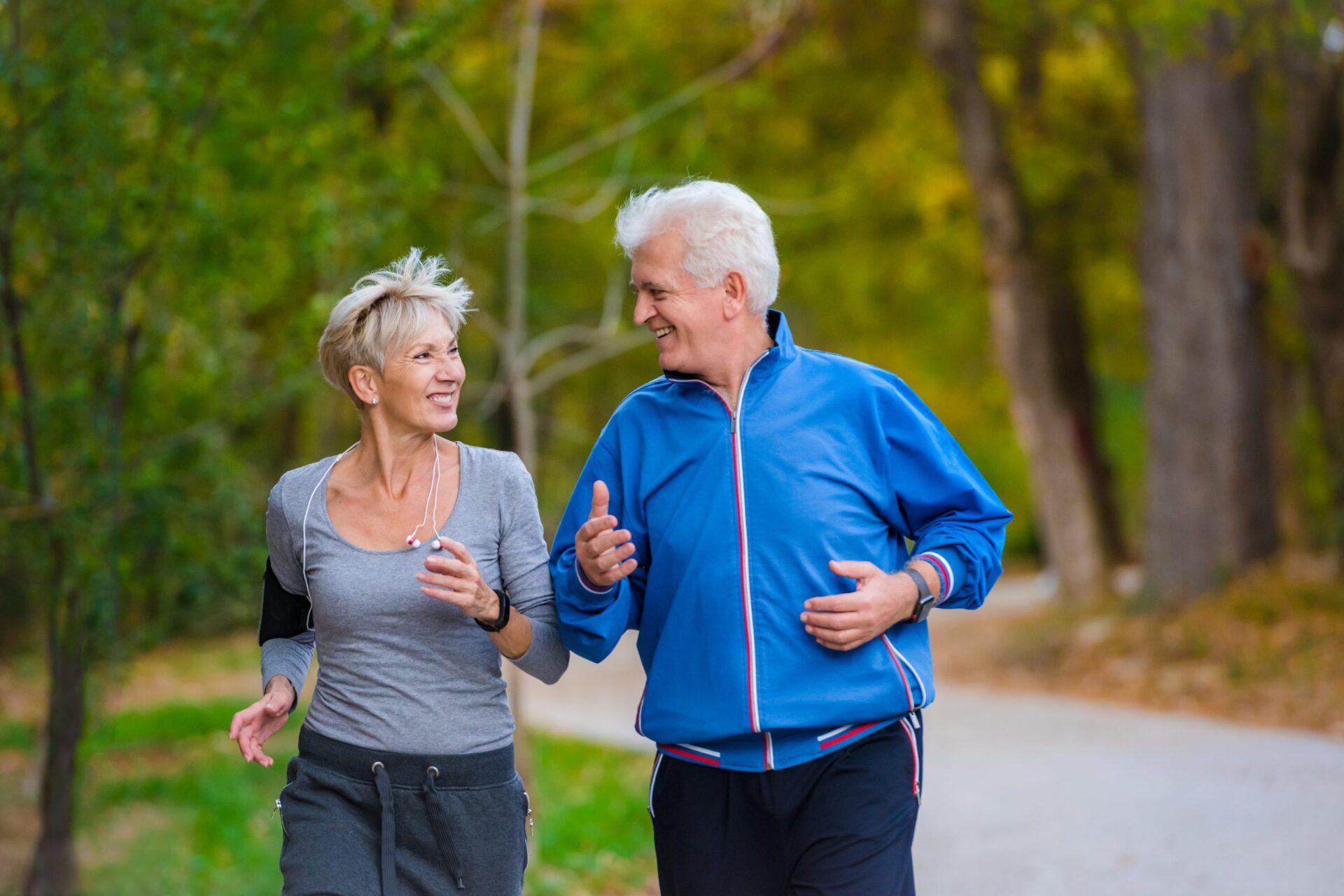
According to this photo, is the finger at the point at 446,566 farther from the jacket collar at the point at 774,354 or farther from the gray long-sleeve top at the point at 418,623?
the jacket collar at the point at 774,354

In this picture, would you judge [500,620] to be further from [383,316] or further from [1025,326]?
[1025,326]

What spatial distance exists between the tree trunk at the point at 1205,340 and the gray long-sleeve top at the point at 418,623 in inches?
397

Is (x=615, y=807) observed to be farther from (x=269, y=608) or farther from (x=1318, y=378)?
(x=1318, y=378)

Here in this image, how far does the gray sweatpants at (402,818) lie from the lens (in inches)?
120

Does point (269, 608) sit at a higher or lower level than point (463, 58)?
lower

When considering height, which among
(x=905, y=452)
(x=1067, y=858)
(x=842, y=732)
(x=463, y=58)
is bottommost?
(x=1067, y=858)

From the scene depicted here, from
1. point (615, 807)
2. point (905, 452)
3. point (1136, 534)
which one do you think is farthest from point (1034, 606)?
point (905, 452)

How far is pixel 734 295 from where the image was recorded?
332cm

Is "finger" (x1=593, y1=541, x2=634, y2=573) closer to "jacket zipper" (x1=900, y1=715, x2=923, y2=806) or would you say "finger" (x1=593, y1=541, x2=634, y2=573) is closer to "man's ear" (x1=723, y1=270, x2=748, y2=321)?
"man's ear" (x1=723, y1=270, x2=748, y2=321)

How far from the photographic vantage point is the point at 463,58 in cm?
1239

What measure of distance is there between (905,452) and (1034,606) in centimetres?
1559

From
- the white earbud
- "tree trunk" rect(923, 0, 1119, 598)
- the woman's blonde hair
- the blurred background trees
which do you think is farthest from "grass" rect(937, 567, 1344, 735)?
the woman's blonde hair

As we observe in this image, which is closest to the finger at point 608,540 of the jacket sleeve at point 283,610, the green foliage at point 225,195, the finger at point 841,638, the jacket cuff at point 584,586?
the jacket cuff at point 584,586

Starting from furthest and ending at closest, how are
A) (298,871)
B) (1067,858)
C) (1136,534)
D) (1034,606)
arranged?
(1136,534), (1034,606), (1067,858), (298,871)
